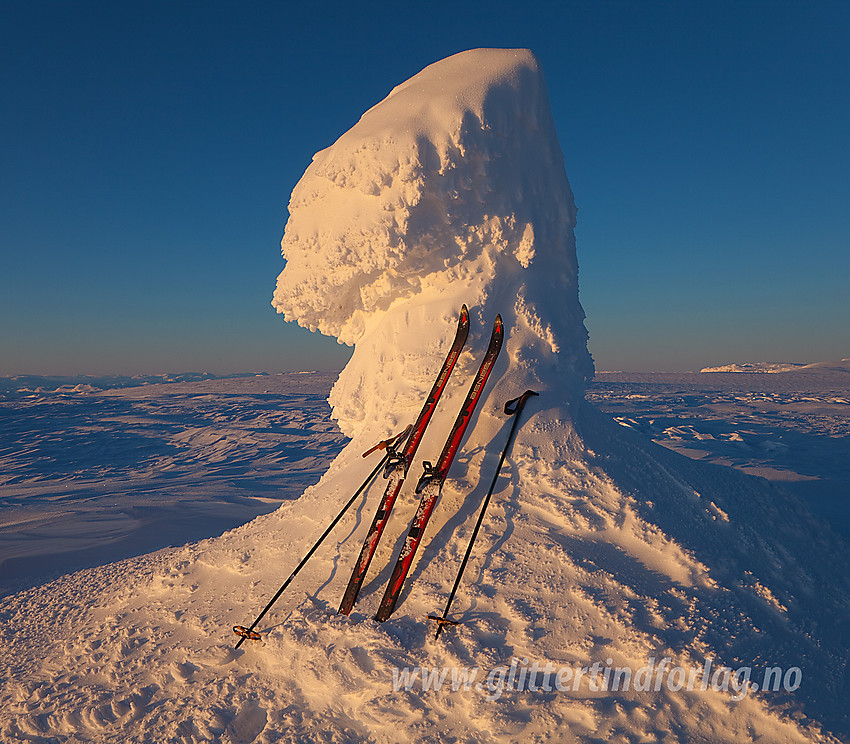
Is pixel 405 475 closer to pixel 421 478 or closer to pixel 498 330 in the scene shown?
pixel 421 478

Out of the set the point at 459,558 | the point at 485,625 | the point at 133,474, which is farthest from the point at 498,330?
the point at 133,474

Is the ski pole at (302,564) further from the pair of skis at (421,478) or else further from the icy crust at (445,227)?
the icy crust at (445,227)

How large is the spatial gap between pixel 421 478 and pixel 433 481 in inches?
4.5

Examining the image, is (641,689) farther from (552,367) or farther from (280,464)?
(280,464)

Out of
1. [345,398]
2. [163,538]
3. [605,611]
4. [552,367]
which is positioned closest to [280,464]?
[163,538]

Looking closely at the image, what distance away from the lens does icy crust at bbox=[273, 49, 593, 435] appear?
5086 mm

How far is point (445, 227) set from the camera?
5293mm

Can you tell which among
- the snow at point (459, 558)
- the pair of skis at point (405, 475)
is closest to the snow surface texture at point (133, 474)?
the snow at point (459, 558)

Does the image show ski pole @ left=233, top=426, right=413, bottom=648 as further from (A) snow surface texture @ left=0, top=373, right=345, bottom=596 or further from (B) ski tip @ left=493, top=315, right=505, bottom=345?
(A) snow surface texture @ left=0, top=373, right=345, bottom=596

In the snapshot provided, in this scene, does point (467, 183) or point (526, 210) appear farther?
point (526, 210)

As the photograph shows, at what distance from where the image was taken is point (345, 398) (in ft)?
20.7

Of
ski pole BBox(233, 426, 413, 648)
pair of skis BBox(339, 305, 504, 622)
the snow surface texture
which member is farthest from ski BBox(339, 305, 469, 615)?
the snow surface texture

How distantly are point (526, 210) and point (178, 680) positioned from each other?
5.47 m

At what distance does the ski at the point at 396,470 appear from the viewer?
395cm
